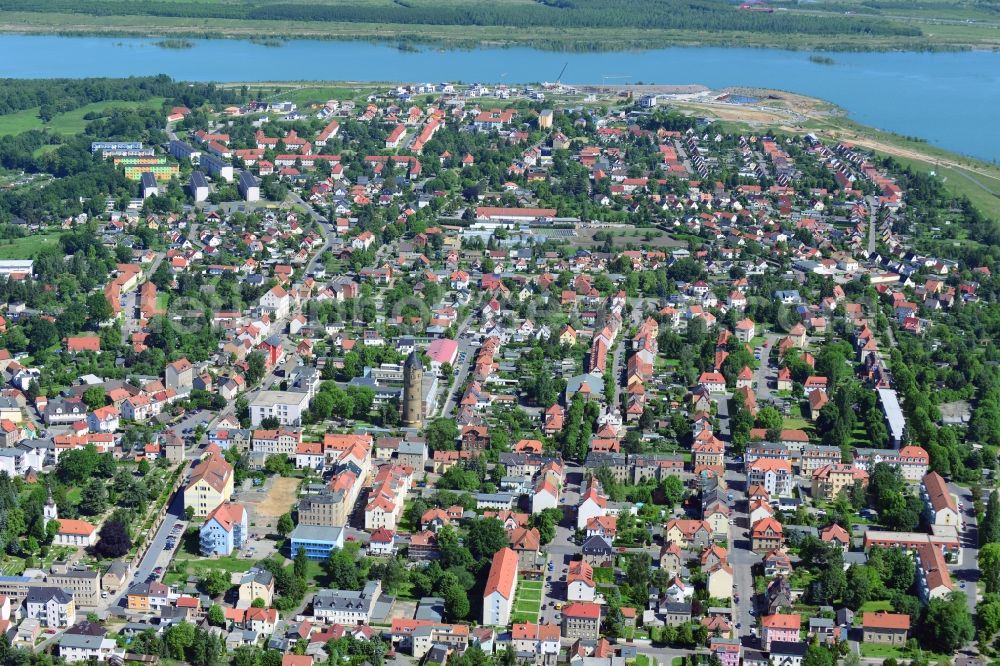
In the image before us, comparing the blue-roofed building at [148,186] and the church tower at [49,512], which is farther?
the blue-roofed building at [148,186]

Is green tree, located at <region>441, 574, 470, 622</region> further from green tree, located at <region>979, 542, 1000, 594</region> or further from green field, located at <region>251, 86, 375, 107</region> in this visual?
green field, located at <region>251, 86, 375, 107</region>

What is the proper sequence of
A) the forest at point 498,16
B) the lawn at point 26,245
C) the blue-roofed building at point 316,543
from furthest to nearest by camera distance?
the forest at point 498,16 < the lawn at point 26,245 < the blue-roofed building at point 316,543

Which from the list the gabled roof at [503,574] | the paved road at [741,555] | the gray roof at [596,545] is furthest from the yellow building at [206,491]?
the paved road at [741,555]

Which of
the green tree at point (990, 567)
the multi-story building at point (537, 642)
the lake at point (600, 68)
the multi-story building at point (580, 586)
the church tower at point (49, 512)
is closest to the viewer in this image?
the multi-story building at point (537, 642)

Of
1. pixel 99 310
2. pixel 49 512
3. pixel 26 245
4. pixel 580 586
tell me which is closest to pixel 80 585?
pixel 49 512

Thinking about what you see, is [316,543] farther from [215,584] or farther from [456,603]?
[456,603]

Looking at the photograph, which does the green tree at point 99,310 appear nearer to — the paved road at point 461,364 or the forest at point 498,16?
the paved road at point 461,364

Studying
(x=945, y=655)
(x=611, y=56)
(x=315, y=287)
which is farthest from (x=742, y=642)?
(x=611, y=56)
